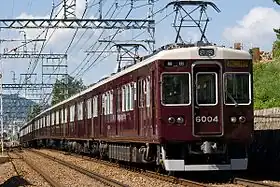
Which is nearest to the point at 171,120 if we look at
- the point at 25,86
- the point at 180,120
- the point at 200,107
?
the point at 180,120

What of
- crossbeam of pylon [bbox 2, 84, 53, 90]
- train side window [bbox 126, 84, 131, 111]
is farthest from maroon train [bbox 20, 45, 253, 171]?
crossbeam of pylon [bbox 2, 84, 53, 90]

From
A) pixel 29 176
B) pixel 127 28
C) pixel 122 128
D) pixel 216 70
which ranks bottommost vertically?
pixel 29 176

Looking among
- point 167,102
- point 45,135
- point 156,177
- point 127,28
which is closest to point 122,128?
point 156,177

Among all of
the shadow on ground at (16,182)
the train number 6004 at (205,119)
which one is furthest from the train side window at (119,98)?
the train number 6004 at (205,119)

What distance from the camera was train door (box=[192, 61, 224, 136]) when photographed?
51.9ft

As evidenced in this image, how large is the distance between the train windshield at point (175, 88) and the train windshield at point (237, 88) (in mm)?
926

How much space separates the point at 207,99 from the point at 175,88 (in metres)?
0.78

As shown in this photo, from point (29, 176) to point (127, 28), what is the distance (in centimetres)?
1100

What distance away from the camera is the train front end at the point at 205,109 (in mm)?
15758

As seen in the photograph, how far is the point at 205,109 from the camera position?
15.9 m

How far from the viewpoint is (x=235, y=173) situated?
18375 mm

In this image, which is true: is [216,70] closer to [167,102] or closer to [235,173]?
[167,102]

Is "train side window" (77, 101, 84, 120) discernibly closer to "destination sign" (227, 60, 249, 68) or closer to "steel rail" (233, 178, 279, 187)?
"destination sign" (227, 60, 249, 68)

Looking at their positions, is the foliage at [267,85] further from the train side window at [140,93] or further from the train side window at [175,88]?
the train side window at [175,88]
